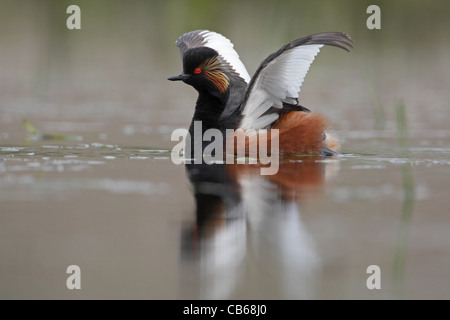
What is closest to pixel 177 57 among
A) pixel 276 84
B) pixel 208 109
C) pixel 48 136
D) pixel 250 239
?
pixel 48 136

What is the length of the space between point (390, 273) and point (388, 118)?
282 inches

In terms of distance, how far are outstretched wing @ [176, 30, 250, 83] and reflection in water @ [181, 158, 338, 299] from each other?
2.68 metres

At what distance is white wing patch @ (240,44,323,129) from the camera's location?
657 cm

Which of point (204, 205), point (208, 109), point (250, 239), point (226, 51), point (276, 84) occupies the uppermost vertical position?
point (226, 51)

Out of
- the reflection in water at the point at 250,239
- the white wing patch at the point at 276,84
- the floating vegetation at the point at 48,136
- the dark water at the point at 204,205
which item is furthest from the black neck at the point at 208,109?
the reflection in water at the point at 250,239

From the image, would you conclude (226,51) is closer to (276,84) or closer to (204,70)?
(204,70)

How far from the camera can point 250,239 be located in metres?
4.29

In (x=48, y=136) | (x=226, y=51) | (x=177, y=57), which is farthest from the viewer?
(x=177, y=57)

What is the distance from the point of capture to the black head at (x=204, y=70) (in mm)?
7695

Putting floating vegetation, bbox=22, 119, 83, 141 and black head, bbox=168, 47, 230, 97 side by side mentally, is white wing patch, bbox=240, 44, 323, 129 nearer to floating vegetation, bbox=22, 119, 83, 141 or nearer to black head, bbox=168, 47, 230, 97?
black head, bbox=168, 47, 230, 97

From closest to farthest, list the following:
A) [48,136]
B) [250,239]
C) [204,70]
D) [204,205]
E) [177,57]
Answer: [250,239] → [204,205] → [204,70] → [48,136] → [177,57]

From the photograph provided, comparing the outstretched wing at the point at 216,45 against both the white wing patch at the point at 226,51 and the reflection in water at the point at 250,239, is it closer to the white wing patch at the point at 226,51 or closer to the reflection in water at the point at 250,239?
the white wing patch at the point at 226,51

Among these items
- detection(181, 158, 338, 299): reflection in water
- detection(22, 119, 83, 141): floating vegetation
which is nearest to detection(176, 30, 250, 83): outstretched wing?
detection(22, 119, 83, 141): floating vegetation

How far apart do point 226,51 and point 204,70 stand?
3.75 ft
